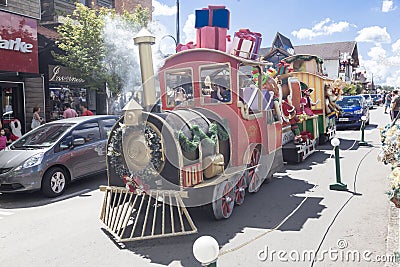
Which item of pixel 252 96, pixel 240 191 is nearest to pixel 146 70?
pixel 252 96

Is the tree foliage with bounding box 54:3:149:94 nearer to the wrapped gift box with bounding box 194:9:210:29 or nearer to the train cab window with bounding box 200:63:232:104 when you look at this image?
the wrapped gift box with bounding box 194:9:210:29

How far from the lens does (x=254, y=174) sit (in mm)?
6898

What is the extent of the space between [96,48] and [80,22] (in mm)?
1141

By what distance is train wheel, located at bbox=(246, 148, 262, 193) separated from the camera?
6625 millimetres

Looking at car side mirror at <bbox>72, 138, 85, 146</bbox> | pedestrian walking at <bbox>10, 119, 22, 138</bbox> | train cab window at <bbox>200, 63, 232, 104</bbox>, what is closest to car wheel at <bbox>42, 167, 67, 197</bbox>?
car side mirror at <bbox>72, 138, 85, 146</bbox>

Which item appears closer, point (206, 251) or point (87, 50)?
point (206, 251)

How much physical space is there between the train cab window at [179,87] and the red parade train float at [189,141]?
17mm

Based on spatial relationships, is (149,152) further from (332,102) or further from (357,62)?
(357,62)

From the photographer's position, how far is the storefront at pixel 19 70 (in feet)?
37.1

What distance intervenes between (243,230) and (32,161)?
4.26 m

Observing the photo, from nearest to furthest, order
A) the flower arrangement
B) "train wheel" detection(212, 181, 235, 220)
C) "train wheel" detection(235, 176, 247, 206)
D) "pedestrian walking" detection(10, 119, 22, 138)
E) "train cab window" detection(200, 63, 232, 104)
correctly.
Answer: the flower arrangement → "train wheel" detection(212, 181, 235, 220) → "train cab window" detection(200, 63, 232, 104) → "train wheel" detection(235, 176, 247, 206) → "pedestrian walking" detection(10, 119, 22, 138)

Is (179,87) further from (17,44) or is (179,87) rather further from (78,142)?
(17,44)

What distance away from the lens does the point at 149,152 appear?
15.7ft

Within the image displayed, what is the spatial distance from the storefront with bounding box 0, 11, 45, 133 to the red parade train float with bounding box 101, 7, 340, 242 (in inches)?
284
